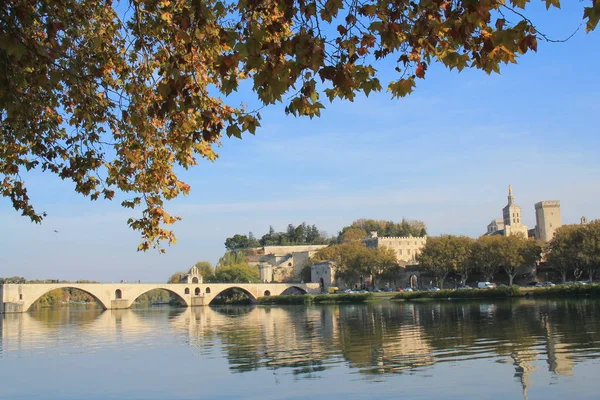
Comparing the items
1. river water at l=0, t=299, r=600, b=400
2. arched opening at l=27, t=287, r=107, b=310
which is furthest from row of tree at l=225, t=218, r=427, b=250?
river water at l=0, t=299, r=600, b=400

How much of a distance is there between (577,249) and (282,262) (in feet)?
196

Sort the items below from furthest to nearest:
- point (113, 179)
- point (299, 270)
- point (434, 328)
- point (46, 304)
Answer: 1. point (299, 270)
2. point (46, 304)
3. point (434, 328)
4. point (113, 179)

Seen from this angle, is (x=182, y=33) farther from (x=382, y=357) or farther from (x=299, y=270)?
(x=299, y=270)

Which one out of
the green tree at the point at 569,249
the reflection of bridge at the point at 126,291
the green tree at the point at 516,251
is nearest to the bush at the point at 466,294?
the green tree at the point at 569,249

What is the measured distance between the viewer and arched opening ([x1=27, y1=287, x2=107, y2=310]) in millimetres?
81688

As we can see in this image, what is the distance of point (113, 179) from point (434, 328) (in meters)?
19.1

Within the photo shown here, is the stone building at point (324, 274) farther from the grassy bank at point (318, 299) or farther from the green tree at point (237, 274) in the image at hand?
the grassy bank at point (318, 299)

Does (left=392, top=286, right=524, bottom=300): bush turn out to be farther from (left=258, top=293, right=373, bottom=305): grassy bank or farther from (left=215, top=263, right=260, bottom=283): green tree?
(left=215, top=263, right=260, bottom=283): green tree

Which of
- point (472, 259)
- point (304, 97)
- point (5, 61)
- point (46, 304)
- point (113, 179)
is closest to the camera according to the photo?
point (304, 97)

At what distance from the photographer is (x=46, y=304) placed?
4126 inches

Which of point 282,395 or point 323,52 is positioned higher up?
point 323,52

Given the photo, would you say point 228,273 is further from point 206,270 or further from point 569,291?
point 569,291

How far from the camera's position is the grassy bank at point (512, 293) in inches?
1884

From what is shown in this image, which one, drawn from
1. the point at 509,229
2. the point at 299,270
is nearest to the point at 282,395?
the point at 299,270
